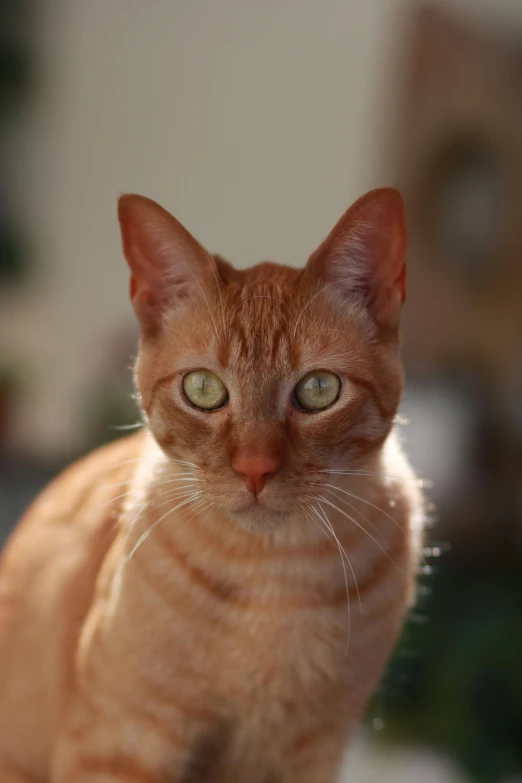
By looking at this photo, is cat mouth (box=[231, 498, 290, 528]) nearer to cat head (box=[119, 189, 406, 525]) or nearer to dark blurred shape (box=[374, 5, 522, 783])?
cat head (box=[119, 189, 406, 525])

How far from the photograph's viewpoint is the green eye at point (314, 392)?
0.80 m

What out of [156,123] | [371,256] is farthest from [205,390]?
[156,123]

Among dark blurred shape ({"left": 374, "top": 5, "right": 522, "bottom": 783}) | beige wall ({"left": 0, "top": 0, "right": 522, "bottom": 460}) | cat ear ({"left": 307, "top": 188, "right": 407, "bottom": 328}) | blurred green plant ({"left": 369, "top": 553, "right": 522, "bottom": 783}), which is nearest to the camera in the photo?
cat ear ({"left": 307, "top": 188, "right": 407, "bottom": 328})

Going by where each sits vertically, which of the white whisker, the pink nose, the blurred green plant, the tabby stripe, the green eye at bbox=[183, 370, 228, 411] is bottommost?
the blurred green plant

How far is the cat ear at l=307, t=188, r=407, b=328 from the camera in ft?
2.44

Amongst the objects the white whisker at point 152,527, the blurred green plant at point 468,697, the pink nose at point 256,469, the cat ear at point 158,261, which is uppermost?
the cat ear at point 158,261

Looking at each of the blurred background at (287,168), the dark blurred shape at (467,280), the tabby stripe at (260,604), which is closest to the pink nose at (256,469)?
the tabby stripe at (260,604)

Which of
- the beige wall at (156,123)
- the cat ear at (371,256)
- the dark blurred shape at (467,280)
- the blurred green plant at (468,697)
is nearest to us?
the cat ear at (371,256)

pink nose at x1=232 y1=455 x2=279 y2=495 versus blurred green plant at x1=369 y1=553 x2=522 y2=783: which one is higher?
pink nose at x1=232 y1=455 x2=279 y2=495

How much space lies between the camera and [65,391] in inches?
128

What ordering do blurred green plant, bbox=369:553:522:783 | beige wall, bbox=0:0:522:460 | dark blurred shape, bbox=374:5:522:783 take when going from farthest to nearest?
dark blurred shape, bbox=374:5:522:783 → beige wall, bbox=0:0:522:460 → blurred green plant, bbox=369:553:522:783

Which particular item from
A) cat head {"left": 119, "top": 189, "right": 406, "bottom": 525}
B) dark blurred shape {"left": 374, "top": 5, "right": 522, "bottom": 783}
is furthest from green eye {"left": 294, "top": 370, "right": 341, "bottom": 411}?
dark blurred shape {"left": 374, "top": 5, "right": 522, "bottom": 783}

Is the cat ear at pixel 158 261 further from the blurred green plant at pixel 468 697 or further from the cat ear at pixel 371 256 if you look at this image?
the blurred green plant at pixel 468 697

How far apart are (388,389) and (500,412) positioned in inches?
81.2
